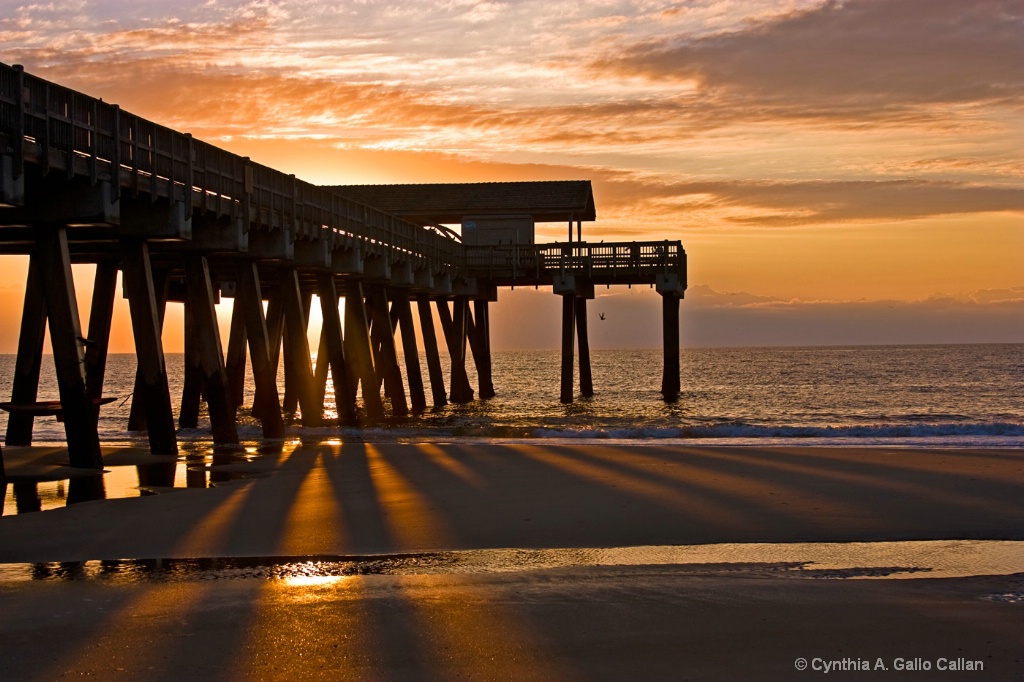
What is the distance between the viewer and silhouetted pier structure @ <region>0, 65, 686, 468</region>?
15.6 metres

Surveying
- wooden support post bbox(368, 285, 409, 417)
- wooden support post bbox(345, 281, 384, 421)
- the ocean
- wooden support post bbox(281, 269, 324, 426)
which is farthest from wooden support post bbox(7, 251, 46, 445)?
wooden support post bbox(368, 285, 409, 417)

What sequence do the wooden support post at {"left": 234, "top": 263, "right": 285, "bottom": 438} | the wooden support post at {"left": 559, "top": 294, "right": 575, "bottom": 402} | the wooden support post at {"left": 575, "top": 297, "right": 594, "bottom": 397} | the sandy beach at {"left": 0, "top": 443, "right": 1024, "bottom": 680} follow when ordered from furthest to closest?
the wooden support post at {"left": 575, "top": 297, "right": 594, "bottom": 397} → the wooden support post at {"left": 559, "top": 294, "right": 575, "bottom": 402} → the wooden support post at {"left": 234, "top": 263, "right": 285, "bottom": 438} → the sandy beach at {"left": 0, "top": 443, "right": 1024, "bottom": 680}

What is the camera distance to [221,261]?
23781 mm

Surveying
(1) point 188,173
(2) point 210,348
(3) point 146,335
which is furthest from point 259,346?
(1) point 188,173

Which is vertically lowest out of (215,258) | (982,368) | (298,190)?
(982,368)

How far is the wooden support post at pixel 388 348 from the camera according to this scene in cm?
3489

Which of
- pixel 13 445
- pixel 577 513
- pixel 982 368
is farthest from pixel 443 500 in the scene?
pixel 982 368

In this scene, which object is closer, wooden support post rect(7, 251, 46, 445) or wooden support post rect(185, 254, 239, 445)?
wooden support post rect(7, 251, 46, 445)

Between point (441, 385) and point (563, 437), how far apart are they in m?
15.8

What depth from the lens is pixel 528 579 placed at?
889 cm

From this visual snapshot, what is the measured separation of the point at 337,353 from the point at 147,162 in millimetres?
12119

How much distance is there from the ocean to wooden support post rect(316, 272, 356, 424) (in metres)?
0.77

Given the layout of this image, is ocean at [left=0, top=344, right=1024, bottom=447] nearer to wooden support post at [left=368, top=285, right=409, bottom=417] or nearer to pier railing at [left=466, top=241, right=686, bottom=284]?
wooden support post at [left=368, top=285, right=409, bottom=417]

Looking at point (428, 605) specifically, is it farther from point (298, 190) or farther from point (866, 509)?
point (298, 190)
